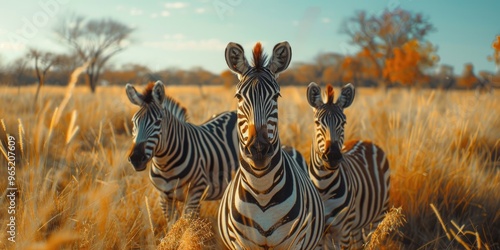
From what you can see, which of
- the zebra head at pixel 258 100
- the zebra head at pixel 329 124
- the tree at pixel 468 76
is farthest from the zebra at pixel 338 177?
the tree at pixel 468 76

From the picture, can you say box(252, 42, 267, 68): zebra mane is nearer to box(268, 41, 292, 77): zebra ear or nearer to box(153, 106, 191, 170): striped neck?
box(268, 41, 292, 77): zebra ear

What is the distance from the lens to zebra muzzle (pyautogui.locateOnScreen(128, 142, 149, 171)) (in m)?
3.57

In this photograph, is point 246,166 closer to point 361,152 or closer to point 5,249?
point 5,249

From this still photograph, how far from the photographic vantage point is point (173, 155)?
4141mm

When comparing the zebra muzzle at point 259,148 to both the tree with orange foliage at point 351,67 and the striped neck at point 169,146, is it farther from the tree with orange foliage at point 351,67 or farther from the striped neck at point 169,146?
the tree with orange foliage at point 351,67

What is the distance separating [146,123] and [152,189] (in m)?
1.10

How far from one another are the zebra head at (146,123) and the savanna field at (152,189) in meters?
0.30

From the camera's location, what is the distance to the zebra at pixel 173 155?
3.79m

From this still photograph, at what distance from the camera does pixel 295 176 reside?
2584 millimetres

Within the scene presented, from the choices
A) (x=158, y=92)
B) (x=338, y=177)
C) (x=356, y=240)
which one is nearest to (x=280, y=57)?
(x=338, y=177)

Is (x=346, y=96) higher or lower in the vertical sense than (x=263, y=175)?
higher

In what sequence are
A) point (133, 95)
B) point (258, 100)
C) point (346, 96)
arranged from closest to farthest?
point (258, 100)
point (346, 96)
point (133, 95)

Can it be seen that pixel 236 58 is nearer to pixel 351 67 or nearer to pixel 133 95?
pixel 133 95

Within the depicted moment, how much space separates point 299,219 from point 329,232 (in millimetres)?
1110
